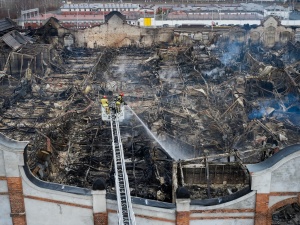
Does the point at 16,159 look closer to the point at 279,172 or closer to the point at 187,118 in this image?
the point at 279,172

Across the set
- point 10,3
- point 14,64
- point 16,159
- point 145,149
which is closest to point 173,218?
point 16,159

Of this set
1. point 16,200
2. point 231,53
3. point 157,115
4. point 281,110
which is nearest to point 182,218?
point 16,200

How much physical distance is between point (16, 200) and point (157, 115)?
13.9 metres

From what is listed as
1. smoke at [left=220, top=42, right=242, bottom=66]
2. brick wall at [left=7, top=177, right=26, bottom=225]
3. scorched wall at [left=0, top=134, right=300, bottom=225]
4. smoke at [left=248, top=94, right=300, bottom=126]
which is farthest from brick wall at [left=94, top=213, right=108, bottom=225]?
smoke at [left=220, top=42, right=242, bottom=66]

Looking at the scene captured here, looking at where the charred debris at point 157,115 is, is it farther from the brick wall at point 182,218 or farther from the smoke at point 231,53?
the brick wall at point 182,218

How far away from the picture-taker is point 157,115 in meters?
27.1

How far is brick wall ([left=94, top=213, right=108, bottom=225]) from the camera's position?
45.4ft

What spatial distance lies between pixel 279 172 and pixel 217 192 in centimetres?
548

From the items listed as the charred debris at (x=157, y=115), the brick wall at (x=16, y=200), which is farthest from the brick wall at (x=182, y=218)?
the brick wall at (x=16, y=200)

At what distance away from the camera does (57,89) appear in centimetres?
3559

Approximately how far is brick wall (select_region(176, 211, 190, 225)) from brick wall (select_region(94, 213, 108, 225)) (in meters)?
2.27

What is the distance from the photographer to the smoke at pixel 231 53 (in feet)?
148

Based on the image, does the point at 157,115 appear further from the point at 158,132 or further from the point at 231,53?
the point at 231,53

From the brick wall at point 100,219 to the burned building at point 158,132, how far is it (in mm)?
39
